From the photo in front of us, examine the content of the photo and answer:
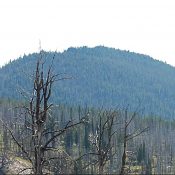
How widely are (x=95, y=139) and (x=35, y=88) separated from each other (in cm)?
1210

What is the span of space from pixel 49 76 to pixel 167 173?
17402 centimetres

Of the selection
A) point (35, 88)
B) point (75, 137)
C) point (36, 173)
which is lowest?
point (36, 173)

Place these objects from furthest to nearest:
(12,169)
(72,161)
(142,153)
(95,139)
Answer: (142,153), (12,169), (95,139), (72,161)

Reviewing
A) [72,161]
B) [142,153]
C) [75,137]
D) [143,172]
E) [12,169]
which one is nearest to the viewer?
[72,161]

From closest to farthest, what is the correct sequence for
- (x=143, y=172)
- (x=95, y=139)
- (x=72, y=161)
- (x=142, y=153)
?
(x=72, y=161), (x=95, y=139), (x=143, y=172), (x=142, y=153)

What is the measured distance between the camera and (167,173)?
190750mm

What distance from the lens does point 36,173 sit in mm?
20641

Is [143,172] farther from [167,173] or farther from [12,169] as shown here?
[12,169]

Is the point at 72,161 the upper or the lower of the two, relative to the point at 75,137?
lower

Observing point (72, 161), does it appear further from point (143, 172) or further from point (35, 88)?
point (143, 172)

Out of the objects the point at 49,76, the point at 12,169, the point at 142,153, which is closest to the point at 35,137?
the point at 49,76

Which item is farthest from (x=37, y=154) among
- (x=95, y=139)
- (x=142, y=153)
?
(x=142, y=153)

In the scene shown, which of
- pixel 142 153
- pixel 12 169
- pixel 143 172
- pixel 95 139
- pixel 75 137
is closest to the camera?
pixel 95 139

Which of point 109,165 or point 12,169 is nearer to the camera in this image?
point 12,169
